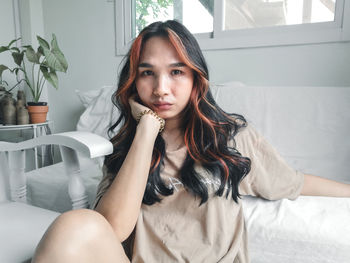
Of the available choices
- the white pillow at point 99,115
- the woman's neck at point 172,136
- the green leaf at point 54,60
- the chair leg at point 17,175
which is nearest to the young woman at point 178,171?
the woman's neck at point 172,136

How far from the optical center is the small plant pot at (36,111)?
201cm

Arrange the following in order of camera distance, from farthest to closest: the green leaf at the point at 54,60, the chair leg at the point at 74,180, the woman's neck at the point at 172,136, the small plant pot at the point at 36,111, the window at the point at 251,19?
1. the small plant pot at the point at 36,111
2. the green leaf at the point at 54,60
3. the window at the point at 251,19
4. the woman's neck at the point at 172,136
5. the chair leg at the point at 74,180

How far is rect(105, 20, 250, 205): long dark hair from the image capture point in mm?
699

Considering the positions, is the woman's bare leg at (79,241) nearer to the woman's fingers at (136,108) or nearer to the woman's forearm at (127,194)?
the woman's forearm at (127,194)

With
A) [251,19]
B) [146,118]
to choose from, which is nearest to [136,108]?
[146,118]

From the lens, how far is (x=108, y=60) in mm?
2082

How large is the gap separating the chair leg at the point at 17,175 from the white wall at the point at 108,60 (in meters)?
1.20

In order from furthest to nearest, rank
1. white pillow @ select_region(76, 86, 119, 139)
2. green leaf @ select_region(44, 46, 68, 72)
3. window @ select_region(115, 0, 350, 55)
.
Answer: green leaf @ select_region(44, 46, 68, 72)
white pillow @ select_region(76, 86, 119, 139)
window @ select_region(115, 0, 350, 55)

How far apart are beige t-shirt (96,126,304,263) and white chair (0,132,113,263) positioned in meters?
0.10

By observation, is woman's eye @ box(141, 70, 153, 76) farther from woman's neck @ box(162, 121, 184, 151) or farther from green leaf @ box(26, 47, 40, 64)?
green leaf @ box(26, 47, 40, 64)

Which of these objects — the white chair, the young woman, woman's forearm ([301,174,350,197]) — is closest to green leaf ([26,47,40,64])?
the white chair

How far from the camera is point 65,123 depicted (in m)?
2.37

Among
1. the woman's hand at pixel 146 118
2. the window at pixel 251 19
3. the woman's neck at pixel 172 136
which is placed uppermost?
the window at pixel 251 19

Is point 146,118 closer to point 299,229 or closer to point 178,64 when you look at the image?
point 178,64
